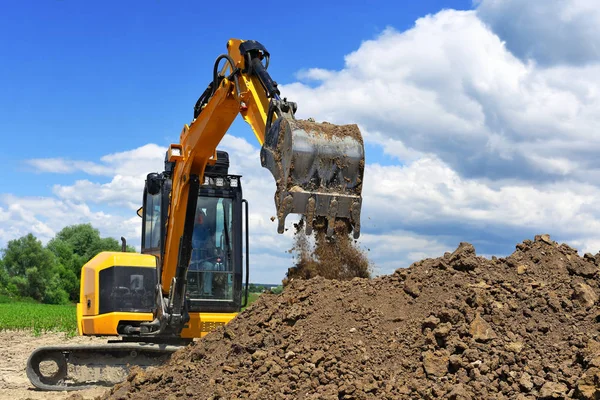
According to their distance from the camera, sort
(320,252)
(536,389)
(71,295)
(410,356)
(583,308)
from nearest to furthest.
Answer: (536,389) → (410,356) → (583,308) → (320,252) → (71,295)

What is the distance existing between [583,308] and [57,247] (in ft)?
182

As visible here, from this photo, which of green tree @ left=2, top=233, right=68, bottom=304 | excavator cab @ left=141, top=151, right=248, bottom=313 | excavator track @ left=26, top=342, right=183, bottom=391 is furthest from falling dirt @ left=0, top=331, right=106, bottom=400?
green tree @ left=2, top=233, right=68, bottom=304

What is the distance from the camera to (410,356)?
5543 mm

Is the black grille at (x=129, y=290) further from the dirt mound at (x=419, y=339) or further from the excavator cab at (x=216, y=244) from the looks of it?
the dirt mound at (x=419, y=339)

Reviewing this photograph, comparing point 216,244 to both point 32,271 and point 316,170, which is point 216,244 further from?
point 32,271

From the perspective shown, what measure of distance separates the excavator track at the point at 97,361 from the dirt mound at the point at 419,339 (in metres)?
2.56

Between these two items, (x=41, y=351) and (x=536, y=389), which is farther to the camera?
(x=41, y=351)

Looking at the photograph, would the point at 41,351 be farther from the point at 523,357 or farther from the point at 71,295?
the point at 71,295

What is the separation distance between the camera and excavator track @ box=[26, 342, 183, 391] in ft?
31.1

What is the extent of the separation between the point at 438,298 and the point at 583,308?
1301mm

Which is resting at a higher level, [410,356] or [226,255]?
[226,255]

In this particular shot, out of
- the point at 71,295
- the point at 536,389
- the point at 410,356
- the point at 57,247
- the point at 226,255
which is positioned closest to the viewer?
the point at 536,389

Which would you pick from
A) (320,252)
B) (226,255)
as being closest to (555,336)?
(320,252)

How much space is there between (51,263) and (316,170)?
170 ft
